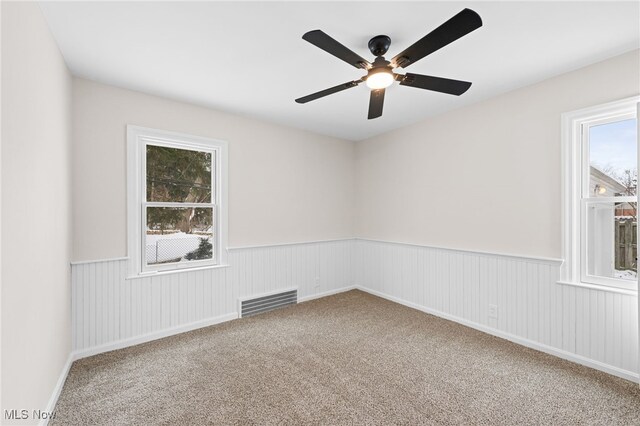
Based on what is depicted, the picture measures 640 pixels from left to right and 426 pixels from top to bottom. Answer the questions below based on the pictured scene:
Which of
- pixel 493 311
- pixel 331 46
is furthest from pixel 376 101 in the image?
pixel 493 311

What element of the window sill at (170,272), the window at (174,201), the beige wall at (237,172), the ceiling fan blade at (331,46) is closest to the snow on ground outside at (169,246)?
the window at (174,201)

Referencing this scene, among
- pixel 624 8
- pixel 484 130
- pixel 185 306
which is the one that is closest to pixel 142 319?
pixel 185 306

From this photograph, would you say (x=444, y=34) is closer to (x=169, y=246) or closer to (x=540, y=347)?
(x=540, y=347)

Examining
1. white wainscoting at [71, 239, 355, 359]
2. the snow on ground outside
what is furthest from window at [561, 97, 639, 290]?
the snow on ground outside

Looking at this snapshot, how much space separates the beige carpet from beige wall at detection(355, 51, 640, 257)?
3.76 feet

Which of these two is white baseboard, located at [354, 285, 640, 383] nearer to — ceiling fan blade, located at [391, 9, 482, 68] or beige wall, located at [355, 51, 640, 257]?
beige wall, located at [355, 51, 640, 257]

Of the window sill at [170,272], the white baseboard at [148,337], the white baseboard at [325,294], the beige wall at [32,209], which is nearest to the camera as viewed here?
the beige wall at [32,209]

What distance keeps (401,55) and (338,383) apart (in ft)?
7.76

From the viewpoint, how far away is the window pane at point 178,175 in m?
3.17

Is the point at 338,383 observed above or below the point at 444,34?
below

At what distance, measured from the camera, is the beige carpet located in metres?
1.92

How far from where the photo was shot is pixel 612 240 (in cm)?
252

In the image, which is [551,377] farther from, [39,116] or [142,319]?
[39,116]

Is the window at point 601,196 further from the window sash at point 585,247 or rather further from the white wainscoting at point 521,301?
the white wainscoting at point 521,301
